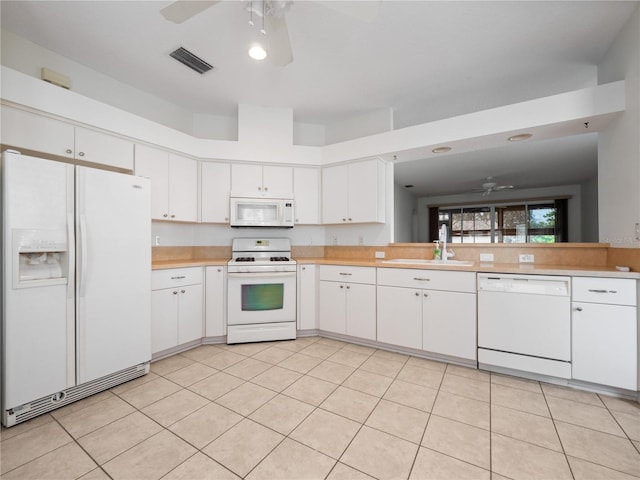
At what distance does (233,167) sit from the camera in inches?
135

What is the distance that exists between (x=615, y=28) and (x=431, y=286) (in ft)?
8.06

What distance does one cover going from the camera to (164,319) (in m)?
2.66

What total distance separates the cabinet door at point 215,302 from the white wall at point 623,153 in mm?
3567

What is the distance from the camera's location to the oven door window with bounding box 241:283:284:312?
309 centimetres

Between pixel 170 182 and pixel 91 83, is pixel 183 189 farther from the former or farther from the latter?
Result: pixel 91 83

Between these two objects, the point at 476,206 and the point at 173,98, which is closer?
the point at 173,98

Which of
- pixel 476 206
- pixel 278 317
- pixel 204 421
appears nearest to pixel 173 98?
pixel 278 317

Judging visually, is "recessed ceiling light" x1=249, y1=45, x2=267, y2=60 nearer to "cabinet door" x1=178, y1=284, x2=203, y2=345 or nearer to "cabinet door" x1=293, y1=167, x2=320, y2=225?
"cabinet door" x1=293, y1=167, x2=320, y2=225

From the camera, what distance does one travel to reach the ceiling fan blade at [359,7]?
154 centimetres

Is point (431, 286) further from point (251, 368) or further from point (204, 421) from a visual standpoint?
point (204, 421)

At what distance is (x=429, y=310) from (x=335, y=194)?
1.79 metres

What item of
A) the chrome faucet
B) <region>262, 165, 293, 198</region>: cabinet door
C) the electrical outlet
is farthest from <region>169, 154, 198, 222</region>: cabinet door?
the electrical outlet

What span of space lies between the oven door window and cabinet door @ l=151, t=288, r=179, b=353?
0.68 metres

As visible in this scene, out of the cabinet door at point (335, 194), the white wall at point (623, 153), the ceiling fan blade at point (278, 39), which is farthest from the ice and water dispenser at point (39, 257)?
the white wall at point (623, 153)
